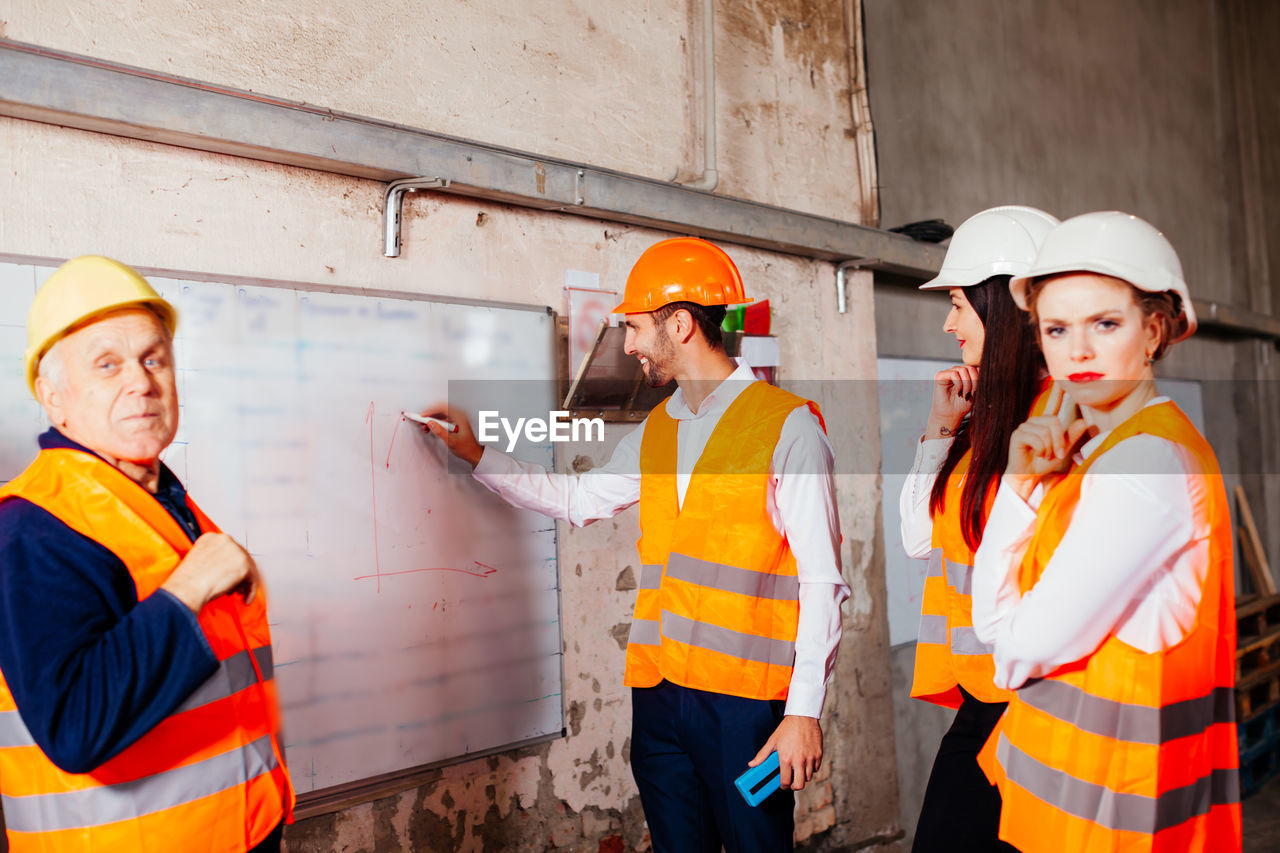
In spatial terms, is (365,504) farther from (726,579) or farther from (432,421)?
(726,579)

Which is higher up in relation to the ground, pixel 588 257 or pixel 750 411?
pixel 588 257

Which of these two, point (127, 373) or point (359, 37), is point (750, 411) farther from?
point (359, 37)

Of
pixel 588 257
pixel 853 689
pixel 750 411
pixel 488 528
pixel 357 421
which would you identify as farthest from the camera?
pixel 853 689

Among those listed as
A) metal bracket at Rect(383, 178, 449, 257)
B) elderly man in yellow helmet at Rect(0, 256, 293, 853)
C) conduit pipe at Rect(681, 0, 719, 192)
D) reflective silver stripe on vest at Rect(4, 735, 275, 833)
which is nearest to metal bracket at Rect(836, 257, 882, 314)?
conduit pipe at Rect(681, 0, 719, 192)

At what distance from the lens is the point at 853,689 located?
352 cm

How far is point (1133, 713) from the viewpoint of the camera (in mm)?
1174

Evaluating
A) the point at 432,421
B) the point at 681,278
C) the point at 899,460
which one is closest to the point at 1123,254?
the point at 681,278

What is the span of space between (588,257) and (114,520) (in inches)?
72.1

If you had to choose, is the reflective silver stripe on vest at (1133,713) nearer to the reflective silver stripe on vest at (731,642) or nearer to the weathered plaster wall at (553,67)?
the reflective silver stripe on vest at (731,642)

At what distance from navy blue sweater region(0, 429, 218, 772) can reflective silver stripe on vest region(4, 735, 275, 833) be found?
0.31 ft

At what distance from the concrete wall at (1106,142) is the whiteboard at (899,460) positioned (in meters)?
0.10

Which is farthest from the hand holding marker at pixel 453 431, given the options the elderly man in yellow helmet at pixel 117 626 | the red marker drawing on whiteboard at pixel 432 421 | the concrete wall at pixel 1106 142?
the concrete wall at pixel 1106 142

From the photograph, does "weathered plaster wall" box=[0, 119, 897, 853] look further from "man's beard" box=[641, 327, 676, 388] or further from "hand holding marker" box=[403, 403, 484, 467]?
"man's beard" box=[641, 327, 676, 388]

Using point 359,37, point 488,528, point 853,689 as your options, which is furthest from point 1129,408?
point 853,689
